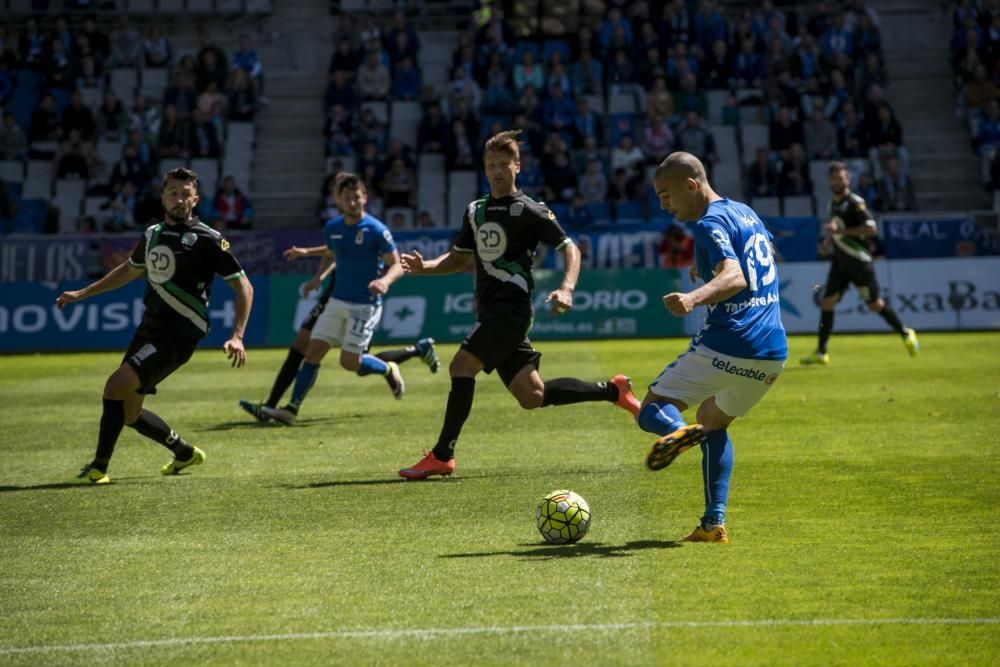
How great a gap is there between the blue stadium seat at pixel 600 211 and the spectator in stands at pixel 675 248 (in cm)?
159

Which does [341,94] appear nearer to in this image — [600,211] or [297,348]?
[600,211]

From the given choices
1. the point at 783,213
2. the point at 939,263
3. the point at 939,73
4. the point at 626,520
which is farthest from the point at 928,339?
the point at 626,520

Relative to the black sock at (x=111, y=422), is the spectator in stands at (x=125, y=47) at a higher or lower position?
higher

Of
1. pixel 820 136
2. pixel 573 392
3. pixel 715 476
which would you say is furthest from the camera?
pixel 820 136

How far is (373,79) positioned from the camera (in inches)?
1244

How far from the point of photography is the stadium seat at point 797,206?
1153 inches

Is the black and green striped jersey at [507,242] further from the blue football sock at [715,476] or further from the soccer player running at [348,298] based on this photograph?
the soccer player running at [348,298]

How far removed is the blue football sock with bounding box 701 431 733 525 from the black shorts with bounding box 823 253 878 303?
11.7m

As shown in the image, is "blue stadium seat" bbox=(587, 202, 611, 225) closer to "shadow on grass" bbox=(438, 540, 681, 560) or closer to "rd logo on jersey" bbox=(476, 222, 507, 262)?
"rd logo on jersey" bbox=(476, 222, 507, 262)

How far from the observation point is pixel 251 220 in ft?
95.9

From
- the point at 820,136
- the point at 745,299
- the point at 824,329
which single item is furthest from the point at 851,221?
the point at 820,136

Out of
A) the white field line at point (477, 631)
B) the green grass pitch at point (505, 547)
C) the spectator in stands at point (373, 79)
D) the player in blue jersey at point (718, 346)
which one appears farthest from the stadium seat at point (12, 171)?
the white field line at point (477, 631)

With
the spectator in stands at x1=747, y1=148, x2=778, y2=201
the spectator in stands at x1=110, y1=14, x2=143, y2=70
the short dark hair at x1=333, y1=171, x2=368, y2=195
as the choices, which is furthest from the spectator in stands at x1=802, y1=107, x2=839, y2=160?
the short dark hair at x1=333, y1=171, x2=368, y2=195

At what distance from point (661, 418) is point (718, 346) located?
18.8 inches
